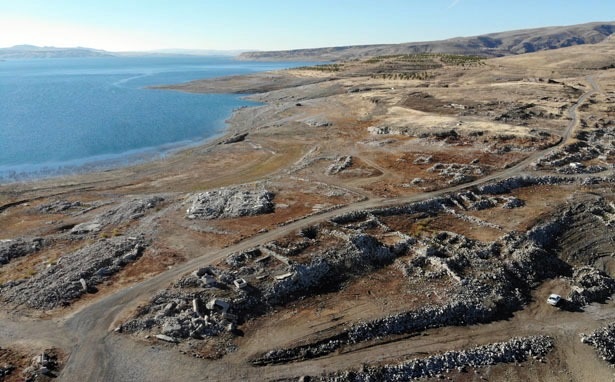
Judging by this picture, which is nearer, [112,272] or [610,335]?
[610,335]

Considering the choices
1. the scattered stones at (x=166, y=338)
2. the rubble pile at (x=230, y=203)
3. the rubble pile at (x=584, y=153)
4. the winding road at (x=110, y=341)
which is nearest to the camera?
the winding road at (x=110, y=341)

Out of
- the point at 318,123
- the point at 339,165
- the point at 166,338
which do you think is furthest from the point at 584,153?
the point at 166,338

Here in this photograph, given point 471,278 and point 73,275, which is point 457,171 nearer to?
point 471,278

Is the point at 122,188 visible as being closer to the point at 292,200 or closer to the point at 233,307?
the point at 292,200

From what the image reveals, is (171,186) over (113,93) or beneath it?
beneath

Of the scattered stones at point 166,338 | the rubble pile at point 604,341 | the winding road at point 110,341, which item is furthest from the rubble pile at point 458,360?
the scattered stones at point 166,338

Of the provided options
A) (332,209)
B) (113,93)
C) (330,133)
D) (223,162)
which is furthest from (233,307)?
(113,93)

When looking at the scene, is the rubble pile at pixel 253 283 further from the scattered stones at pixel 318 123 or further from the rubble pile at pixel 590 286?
the scattered stones at pixel 318 123
